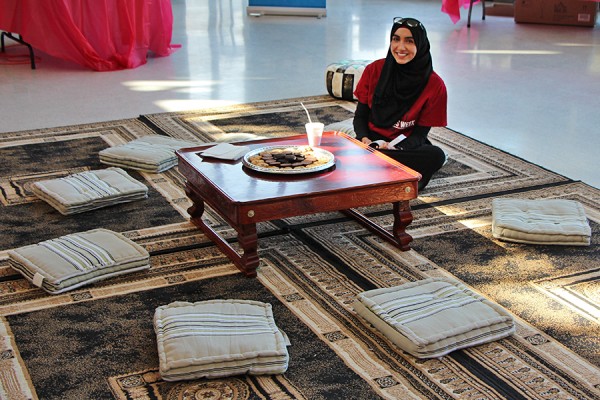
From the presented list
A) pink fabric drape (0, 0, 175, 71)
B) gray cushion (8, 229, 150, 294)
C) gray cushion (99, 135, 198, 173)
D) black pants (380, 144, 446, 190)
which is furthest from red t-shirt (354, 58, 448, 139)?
pink fabric drape (0, 0, 175, 71)

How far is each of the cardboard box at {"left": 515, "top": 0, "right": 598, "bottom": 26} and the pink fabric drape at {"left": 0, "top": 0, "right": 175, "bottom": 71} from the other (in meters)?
4.54

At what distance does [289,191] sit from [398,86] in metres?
1.25

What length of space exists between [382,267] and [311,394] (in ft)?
3.50

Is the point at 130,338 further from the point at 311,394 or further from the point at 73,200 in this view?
the point at 73,200

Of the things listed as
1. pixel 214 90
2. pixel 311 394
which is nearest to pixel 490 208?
pixel 311 394

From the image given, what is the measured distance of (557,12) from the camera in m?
10.0

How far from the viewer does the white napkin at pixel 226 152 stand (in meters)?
4.08

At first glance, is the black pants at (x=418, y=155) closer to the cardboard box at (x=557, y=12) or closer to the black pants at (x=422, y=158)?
the black pants at (x=422, y=158)

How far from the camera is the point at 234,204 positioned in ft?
11.7

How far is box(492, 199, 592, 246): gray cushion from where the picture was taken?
13.1 ft

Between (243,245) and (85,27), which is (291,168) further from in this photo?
(85,27)

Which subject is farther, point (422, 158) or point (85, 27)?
point (85, 27)

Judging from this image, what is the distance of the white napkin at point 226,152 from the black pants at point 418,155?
808 millimetres

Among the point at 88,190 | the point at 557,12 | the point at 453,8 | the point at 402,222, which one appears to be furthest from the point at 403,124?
the point at 557,12
